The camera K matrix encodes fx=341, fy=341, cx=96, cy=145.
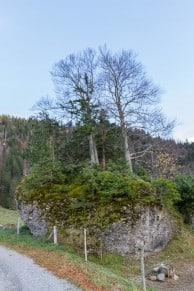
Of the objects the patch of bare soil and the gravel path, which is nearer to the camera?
the gravel path

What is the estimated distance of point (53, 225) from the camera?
64.7 ft

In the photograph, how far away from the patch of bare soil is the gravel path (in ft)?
16.8

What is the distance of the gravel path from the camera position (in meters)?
9.83

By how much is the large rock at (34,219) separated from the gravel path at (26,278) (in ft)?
17.9

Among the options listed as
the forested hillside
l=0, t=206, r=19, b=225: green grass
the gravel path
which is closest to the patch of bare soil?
the gravel path

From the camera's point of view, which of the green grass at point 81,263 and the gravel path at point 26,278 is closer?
the gravel path at point 26,278

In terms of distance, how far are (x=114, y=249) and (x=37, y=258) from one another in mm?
5312

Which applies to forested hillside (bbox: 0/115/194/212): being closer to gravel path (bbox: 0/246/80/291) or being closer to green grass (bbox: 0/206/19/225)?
gravel path (bbox: 0/246/80/291)

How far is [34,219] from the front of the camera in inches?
826

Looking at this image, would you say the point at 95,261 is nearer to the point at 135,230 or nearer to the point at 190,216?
the point at 135,230

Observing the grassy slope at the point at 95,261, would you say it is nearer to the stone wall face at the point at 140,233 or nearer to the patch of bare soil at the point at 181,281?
the stone wall face at the point at 140,233

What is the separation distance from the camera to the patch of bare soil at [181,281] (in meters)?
14.2

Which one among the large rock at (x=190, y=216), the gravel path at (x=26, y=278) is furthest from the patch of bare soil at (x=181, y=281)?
the large rock at (x=190, y=216)

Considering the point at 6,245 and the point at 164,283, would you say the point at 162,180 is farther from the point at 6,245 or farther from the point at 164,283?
the point at 6,245
